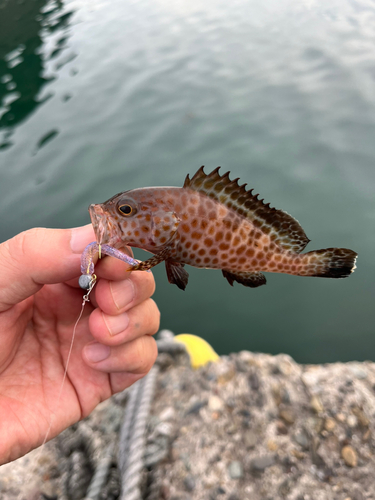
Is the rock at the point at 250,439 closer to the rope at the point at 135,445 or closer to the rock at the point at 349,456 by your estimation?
the rock at the point at 349,456

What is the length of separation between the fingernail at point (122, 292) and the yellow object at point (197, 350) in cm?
186

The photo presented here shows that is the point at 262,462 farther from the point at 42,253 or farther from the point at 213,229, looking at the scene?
the point at 42,253

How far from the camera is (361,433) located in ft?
10.9

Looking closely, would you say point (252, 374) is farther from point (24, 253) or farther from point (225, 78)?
point (225, 78)

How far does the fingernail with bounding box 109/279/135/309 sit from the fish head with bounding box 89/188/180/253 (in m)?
0.59

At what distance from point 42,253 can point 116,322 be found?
28.4 inches

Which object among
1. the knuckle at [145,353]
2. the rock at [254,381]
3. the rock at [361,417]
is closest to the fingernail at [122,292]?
the knuckle at [145,353]

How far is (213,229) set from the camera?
188 cm

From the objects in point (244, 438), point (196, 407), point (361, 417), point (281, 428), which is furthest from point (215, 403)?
point (361, 417)

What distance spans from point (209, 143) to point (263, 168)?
3.86 ft

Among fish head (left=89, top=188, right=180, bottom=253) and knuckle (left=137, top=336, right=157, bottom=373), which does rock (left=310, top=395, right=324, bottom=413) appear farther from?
fish head (left=89, top=188, right=180, bottom=253)

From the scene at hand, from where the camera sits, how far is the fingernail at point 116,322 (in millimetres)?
2553

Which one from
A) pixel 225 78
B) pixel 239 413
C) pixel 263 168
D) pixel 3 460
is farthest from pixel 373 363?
pixel 225 78

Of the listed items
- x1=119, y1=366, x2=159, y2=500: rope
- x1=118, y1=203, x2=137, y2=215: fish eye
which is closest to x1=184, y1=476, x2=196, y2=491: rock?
x1=119, y1=366, x2=159, y2=500: rope
